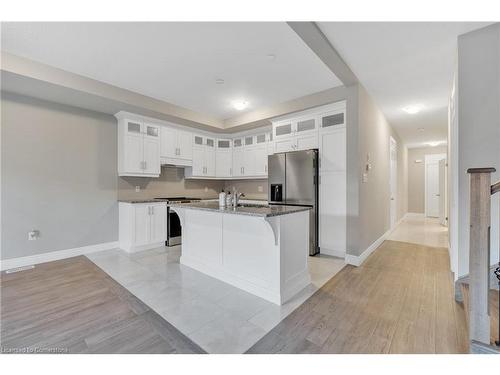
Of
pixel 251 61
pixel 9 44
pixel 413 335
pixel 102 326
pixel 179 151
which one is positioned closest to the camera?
pixel 413 335

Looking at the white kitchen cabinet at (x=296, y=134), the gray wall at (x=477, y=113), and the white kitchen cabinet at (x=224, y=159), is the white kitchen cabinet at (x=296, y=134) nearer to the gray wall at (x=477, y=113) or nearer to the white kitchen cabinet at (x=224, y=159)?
the white kitchen cabinet at (x=224, y=159)

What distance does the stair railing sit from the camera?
4.55 feet

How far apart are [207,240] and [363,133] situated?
2868mm

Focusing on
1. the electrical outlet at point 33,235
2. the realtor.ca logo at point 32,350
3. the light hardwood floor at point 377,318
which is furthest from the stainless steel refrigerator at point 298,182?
the electrical outlet at point 33,235

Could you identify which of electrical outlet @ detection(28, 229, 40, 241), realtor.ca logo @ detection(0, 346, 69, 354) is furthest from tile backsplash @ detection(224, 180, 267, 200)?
realtor.ca logo @ detection(0, 346, 69, 354)

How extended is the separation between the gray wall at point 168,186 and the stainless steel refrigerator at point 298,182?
87.8 inches

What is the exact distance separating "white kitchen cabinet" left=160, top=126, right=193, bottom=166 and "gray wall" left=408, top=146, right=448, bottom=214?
27.3 feet

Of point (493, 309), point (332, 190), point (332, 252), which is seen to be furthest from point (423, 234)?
point (493, 309)

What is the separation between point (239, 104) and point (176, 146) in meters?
1.66

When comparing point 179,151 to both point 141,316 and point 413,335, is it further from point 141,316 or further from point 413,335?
point 413,335

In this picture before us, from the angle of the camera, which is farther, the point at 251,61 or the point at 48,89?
the point at 48,89

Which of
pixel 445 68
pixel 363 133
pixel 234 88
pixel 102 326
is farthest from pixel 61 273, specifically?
pixel 445 68

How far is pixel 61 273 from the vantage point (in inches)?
119

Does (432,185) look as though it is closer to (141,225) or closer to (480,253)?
(480,253)
